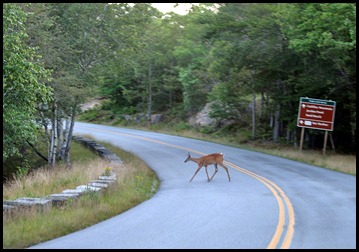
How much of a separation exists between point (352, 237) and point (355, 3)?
47.9ft

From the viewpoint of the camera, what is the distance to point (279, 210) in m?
11.8

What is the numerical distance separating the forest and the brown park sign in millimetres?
1229

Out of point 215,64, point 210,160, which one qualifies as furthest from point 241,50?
point 210,160

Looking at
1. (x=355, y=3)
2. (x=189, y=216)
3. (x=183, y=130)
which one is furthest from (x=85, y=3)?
(x=183, y=130)

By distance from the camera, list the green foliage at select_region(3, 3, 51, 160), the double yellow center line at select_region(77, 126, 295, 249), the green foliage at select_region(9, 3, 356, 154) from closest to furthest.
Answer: the double yellow center line at select_region(77, 126, 295, 249)
the green foliage at select_region(3, 3, 51, 160)
the green foliage at select_region(9, 3, 356, 154)

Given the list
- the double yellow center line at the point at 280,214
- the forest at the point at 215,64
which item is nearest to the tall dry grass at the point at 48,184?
the forest at the point at 215,64

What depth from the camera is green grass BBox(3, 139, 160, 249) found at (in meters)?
8.79

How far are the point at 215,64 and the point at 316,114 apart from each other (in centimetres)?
885

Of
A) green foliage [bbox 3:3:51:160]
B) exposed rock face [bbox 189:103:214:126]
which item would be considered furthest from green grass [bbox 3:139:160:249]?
exposed rock face [bbox 189:103:214:126]

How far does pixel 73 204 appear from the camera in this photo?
1145 cm

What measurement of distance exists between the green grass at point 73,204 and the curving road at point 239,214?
0.32 metres

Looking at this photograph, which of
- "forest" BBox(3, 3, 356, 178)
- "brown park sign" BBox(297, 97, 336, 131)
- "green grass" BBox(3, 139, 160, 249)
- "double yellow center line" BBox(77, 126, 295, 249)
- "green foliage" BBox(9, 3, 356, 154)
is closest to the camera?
"double yellow center line" BBox(77, 126, 295, 249)

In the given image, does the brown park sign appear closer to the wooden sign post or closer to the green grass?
the wooden sign post

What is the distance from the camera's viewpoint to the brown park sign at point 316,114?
27.0 meters
